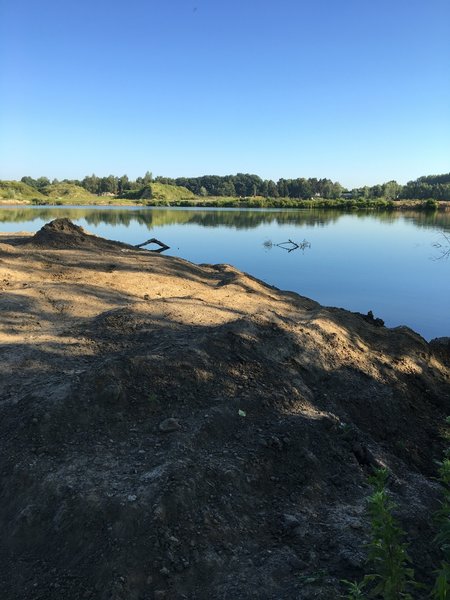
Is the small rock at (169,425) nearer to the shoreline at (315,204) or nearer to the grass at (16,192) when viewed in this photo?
the shoreline at (315,204)

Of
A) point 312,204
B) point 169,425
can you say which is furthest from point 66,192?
point 169,425

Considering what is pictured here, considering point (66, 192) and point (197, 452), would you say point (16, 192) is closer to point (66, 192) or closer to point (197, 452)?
point (66, 192)

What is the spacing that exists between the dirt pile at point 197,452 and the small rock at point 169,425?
0.07ft

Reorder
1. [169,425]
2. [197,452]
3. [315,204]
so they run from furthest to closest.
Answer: [315,204] < [169,425] < [197,452]

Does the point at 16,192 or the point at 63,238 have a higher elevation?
the point at 16,192

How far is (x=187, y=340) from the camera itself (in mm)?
7703

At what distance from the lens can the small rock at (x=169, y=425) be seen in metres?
5.29

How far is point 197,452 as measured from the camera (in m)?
4.91

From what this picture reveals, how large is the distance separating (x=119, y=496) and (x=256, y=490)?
1472mm

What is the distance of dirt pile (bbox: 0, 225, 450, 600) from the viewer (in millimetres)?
3648

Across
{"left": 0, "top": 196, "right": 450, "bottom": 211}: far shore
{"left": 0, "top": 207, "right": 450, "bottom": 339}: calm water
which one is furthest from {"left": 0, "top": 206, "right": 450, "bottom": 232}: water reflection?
{"left": 0, "top": 196, "right": 450, "bottom": 211}: far shore

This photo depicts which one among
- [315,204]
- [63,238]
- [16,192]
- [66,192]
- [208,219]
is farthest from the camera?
[66,192]

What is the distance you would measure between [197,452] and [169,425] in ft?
1.97

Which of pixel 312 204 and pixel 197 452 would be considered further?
pixel 312 204
